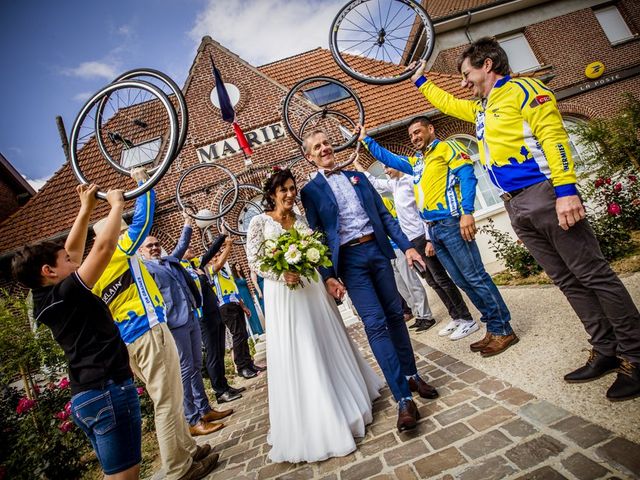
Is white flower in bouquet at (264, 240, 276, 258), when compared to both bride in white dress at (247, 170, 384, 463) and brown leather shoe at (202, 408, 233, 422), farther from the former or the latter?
brown leather shoe at (202, 408, 233, 422)

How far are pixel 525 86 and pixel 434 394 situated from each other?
2299 millimetres

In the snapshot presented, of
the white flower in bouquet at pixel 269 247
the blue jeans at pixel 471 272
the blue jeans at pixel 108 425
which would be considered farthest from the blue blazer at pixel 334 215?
the blue jeans at pixel 108 425

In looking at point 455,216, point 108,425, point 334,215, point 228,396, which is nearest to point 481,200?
point 455,216

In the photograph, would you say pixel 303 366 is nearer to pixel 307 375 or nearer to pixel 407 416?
pixel 307 375

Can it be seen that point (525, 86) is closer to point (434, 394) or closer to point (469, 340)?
point (434, 394)

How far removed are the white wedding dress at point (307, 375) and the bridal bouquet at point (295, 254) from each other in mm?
137

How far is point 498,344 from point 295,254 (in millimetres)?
2115

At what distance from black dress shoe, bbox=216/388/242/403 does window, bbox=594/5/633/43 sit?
18.8 metres

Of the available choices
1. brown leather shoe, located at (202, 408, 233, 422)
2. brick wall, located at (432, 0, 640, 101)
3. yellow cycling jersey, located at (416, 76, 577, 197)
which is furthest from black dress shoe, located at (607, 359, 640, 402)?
Result: brick wall, located at (432, 0, 640, 101)

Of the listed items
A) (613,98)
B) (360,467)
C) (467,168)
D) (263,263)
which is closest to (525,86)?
(467,168)

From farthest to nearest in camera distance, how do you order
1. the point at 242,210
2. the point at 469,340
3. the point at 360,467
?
the point at 242,210 < the point at 469,340 < the point at 360,467

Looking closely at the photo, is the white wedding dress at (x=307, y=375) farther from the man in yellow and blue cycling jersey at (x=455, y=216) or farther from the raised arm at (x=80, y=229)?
the man in yellow and blue cycling jersey at (x=455, y=216)

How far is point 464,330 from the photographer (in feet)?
12.3

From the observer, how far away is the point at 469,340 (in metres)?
3.50
